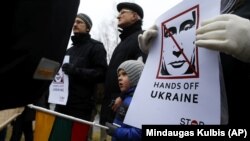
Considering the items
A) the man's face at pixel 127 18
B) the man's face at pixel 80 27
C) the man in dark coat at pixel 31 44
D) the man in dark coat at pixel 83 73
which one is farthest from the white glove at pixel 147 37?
the man's face at pixel 80 27

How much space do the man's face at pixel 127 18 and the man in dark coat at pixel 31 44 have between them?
2639 mm

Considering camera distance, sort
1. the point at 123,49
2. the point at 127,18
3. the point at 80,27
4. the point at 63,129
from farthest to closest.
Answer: the point at 80,27 < the point at 127,18 < the point at 123,49 < the point at 63,129

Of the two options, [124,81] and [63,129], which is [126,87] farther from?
[63,129]

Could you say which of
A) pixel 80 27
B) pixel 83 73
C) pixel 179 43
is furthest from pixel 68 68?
pixel 179 43

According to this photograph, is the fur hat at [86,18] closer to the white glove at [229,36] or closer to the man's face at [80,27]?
the man's face at [80,27]

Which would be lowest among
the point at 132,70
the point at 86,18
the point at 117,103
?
the point at 117,103

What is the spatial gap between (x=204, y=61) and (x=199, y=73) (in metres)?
0.05

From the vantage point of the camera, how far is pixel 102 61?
12.9 feet

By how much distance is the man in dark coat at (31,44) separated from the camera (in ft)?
2.78

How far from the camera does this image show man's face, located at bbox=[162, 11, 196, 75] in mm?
1492

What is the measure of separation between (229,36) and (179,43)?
0.33m

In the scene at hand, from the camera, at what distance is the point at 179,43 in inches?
61.6

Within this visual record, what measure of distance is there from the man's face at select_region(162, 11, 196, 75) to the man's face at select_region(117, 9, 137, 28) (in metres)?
1.96

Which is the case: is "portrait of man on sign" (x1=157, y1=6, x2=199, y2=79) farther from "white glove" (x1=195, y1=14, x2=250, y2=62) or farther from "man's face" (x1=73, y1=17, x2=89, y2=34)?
"man's face" (x1=73, y1=17, x2=89, y2=34)
